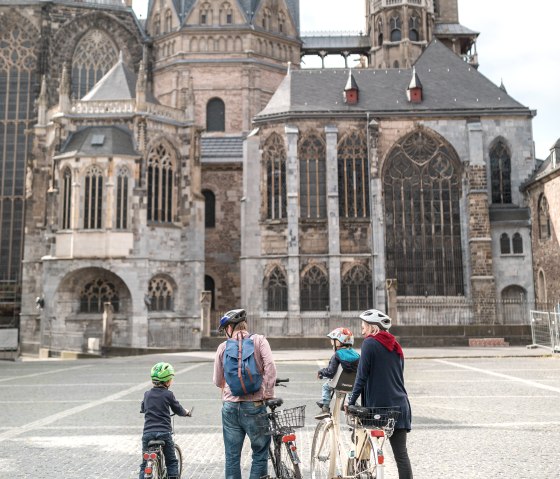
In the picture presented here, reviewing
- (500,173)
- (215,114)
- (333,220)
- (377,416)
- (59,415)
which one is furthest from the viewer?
(215,114)

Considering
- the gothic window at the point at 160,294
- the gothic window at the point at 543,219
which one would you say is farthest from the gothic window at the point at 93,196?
the gothic window at the point at 543,219

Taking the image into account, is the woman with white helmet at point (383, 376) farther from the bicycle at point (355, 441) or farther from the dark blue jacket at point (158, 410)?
the dark blue jacket at point (158, 410)

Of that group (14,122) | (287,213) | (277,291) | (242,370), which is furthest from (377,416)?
(14,122)

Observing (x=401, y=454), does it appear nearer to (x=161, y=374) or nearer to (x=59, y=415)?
(x=161, y=374)

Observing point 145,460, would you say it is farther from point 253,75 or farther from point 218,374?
point 253,75

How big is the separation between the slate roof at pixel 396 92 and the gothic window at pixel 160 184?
205 inches

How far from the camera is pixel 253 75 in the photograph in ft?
129

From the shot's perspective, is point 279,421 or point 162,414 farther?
point 162,414

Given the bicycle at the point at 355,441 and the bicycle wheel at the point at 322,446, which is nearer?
the bicycle at the point at 355,441

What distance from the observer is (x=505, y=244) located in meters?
31.1

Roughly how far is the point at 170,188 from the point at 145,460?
27.0m

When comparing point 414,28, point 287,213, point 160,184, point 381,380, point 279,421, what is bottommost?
point 279,421

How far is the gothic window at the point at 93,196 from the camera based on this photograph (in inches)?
1166

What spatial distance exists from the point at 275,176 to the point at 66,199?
10274 millimetres
